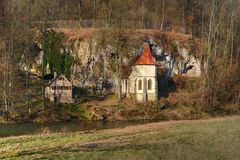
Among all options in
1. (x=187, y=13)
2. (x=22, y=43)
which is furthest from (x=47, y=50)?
(x=187, y=13)

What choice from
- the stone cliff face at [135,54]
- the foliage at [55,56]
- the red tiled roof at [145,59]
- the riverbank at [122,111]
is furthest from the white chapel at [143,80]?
the foliage at [55,56]

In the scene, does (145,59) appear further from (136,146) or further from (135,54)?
(136,146)

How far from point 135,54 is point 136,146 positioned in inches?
1763

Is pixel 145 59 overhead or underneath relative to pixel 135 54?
underneath

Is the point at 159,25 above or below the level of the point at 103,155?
above

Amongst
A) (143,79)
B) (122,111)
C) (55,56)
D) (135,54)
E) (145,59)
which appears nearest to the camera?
(122,111)

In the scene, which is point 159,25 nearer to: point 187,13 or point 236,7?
point 187,13

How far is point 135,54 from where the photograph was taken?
64438 millimetres

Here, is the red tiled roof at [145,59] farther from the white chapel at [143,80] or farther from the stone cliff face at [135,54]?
the stone cliff face at [135,54]

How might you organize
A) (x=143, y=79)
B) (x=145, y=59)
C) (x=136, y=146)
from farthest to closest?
(x=145, y=59), (x=143, y=79), (x=136, y=146)

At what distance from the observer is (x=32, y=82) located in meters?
61.2

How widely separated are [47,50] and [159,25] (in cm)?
2539

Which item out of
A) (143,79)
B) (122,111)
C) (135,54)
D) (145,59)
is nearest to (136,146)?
(122,111)

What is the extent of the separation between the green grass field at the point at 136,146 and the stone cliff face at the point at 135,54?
121 ft
